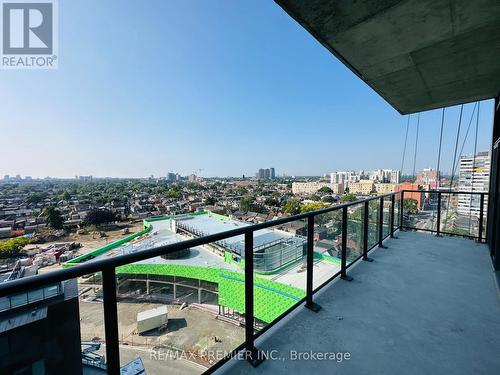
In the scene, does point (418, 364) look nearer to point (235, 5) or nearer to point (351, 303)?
point (351, 303)

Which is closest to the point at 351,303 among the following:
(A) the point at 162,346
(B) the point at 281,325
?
(B) the point at 281,325

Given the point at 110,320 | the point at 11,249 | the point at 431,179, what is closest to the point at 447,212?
the point at 431,179

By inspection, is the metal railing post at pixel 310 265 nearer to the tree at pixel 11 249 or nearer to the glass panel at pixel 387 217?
the glass panel at pixel 387 217

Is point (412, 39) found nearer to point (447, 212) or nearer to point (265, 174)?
point (447, 212)

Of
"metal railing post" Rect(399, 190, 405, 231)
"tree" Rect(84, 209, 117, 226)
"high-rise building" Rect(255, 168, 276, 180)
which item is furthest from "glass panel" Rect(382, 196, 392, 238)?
"high-rise building" Rect(255, 168, 276, 180)

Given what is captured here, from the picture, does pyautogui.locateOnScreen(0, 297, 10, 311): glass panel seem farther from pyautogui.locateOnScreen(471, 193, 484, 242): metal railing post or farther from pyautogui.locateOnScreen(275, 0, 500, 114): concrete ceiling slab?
pyautogui.locateOnScreen(471, 193, 484, 242): metal railing post
